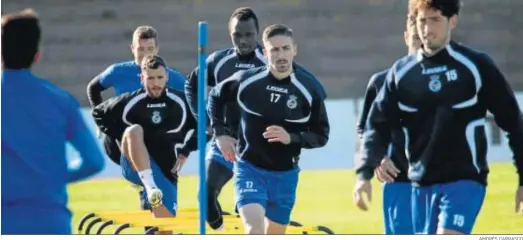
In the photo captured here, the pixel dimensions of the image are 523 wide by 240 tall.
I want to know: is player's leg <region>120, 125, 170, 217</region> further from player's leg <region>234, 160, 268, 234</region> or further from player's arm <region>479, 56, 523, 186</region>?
player's arm <region>479, 56, 523, 186</region>

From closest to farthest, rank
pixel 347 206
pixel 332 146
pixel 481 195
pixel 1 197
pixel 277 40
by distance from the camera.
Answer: pixel 1 197
pixel 481 195
pixel 277 40
pixel 347 206
pixel 332 146

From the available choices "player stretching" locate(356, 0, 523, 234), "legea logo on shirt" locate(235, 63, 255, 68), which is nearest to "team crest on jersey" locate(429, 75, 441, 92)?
"player stretching" locate(356, 0, 523, 234)

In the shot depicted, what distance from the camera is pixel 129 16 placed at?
27.7m

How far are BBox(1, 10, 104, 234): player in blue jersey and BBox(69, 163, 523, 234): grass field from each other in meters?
7.36

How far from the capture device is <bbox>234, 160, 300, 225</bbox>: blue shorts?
9.23 metres

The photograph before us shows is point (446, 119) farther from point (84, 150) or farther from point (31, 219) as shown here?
point (31, 219)

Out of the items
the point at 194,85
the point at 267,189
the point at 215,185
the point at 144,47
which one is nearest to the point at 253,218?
the point at 267,189

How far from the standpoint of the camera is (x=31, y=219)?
6.13 m

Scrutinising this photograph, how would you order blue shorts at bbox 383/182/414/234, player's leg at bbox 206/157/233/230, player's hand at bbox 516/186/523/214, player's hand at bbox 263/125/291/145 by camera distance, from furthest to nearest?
player's leg at bbox 206/157/233/230, blue shorts at bbox 383/182/414/234, player's hand at bbox 263/125/291/145, player's hand at bbox 516/186/523/214

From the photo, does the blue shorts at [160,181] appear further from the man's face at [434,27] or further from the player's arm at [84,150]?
the player's arm at [84,150]

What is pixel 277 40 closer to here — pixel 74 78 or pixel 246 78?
pixel 246 78

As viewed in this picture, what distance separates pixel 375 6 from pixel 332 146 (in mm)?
6316

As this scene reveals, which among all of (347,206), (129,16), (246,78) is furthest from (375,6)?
(246,78)

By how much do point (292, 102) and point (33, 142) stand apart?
3577mm
